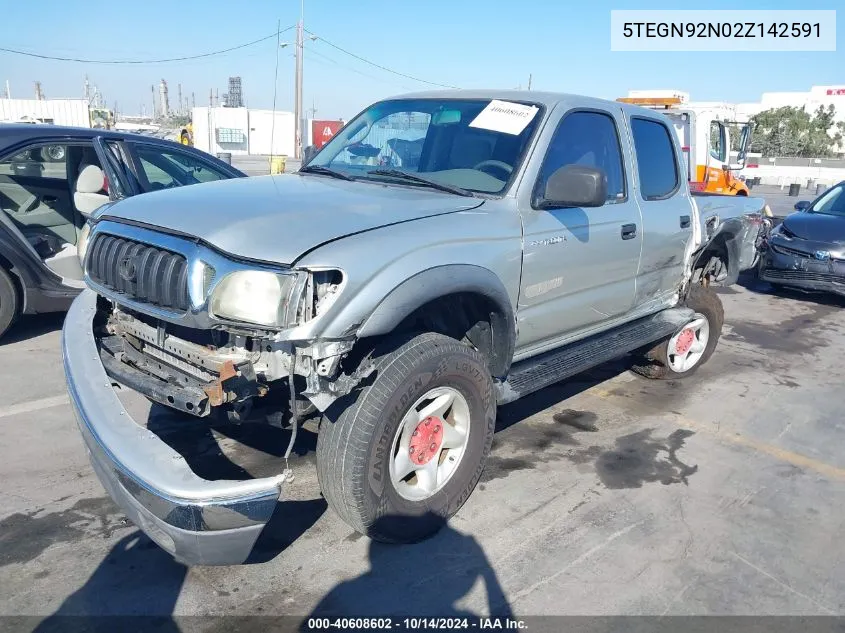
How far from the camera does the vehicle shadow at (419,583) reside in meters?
2.79

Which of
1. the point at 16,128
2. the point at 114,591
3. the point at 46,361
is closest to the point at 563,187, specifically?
the point at 114,591

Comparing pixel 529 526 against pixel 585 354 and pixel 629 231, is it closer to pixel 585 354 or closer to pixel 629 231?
pixel 585 354

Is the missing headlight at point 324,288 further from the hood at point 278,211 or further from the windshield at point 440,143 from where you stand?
the windshield at point 440,143

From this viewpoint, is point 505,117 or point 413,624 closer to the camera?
point 413,624

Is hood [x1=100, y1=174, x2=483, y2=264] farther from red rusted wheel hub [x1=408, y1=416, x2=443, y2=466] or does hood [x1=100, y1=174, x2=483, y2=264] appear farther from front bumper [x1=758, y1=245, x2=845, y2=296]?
front bumper [x1=758, y1=245, x2=845, y2=296]

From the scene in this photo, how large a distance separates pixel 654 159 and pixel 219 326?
341 cm

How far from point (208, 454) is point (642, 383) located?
3476 mm

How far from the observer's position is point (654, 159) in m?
4.84

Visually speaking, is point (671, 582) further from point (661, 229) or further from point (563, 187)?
point (661, 229)

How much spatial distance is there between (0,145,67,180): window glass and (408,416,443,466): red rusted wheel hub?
4.40 m

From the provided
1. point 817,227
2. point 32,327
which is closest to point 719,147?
point 817,227

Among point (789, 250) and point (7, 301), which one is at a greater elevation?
point (789, 250)

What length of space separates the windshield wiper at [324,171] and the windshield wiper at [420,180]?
154mm

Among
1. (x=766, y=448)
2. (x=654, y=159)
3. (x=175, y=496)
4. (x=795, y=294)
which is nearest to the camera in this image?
(x=175, y=496)
